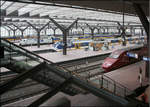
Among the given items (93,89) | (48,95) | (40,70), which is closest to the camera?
(48,95)

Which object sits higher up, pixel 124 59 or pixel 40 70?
pixel 40 70

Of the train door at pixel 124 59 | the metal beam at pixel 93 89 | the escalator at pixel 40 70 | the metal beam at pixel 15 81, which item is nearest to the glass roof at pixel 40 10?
the train door at pixel 124 59

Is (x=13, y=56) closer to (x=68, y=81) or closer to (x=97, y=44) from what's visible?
(x=68, y=81)

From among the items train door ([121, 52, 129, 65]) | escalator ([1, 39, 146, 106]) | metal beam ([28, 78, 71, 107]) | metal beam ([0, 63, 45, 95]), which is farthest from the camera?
train door ([121, 52, 129, 65])

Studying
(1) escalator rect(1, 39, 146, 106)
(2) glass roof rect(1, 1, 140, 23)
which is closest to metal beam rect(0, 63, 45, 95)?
(1) escalator rect(1, 39, 146, 106)

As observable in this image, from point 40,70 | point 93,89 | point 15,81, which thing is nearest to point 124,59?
point 93,89

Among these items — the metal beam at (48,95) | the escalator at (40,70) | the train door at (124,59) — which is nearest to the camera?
the metal beam at (48,95)

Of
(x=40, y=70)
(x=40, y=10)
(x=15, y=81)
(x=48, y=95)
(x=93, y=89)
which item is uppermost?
(x=40, y=10)

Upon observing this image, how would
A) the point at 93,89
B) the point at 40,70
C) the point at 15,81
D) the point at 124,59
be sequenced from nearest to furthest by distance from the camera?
1. the point at 15,81
2. the point at 93,89
3. the point at 40,70
4. the point at 124,59

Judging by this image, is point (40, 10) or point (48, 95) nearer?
point (48, 95)

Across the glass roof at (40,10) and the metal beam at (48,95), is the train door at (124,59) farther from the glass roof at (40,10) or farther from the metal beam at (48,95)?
the metal beam at (48,95)

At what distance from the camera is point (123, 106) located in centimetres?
586

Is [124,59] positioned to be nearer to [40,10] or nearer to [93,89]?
[93,89]

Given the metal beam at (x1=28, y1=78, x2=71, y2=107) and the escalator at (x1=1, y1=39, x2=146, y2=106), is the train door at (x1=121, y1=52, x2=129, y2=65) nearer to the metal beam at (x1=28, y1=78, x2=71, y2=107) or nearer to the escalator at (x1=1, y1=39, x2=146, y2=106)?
the escalator at (x1=1, y1=39, x2=146, y2=106)
